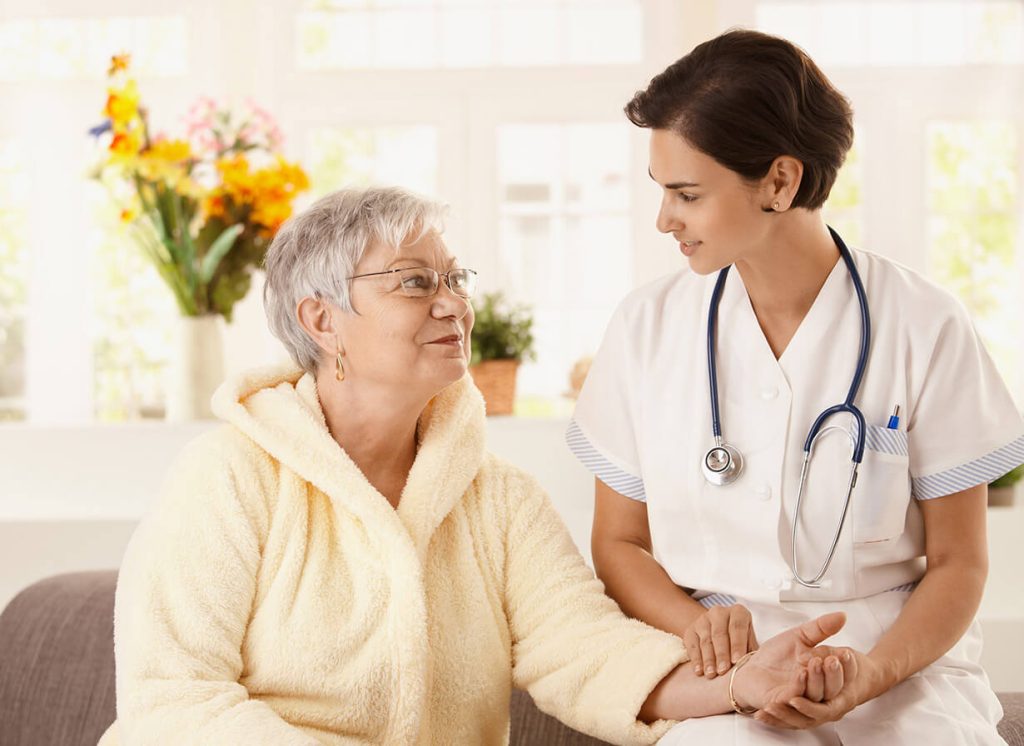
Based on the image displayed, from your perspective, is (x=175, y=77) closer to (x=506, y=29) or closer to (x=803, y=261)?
(x=506, y=29)

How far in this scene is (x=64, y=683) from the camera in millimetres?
2119

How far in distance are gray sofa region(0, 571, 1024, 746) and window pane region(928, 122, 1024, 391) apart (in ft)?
9.83

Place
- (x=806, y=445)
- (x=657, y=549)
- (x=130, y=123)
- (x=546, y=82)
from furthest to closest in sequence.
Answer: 1. (x=546, y=82)
2. (x=130, y=123)
3. (x=657, y=549)
4. (x=806, y=445)

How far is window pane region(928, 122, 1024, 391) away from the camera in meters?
4.73

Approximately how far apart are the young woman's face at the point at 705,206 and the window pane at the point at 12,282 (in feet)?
12.3

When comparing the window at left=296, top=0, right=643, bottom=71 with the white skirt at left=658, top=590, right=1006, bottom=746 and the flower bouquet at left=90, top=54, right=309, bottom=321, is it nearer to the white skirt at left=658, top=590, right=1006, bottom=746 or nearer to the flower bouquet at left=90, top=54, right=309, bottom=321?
the flower bouquet at left=90, top=54, right=309, bottom=321

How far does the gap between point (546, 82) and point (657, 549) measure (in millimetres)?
3205

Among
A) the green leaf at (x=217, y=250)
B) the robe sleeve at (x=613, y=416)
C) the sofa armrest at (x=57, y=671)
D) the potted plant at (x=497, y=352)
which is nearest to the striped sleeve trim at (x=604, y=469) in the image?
the robe sleeve at (x=613, y=416)

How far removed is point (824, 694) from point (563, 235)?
11.2 feet

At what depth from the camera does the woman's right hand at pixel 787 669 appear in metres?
1.52

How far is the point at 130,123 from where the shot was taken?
11.4 ft

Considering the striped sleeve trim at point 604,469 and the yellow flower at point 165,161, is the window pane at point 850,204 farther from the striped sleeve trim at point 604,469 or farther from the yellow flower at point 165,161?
the striped sleeve trim at point 604,469

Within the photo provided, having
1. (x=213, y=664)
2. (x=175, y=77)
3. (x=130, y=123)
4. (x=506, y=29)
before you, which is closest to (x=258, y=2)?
(x=175, y=77)

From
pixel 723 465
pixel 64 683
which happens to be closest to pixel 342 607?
pixel 723 465
